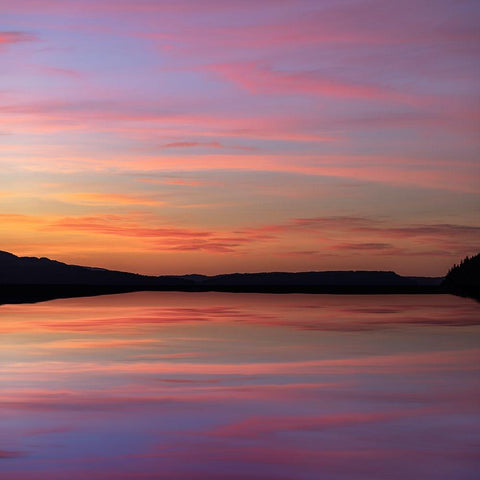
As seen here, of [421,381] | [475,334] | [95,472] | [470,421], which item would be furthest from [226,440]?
[475,334]

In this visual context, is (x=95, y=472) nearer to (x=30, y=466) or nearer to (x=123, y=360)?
(x=30, y=466)

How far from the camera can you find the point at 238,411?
16859 millimetres

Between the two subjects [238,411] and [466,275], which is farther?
[466,275]

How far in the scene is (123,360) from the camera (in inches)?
1023

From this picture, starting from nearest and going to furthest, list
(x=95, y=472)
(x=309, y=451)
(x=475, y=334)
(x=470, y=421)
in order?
(x=95, y=472) < (x=309, y=451) < (x=470, y=421) < (x=475, y=334)

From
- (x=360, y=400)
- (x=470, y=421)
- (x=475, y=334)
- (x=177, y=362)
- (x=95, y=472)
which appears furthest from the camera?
(x=475, y=334)

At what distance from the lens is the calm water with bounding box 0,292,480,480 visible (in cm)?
1240

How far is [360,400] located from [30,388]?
21.3 ft

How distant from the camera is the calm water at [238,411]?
12.4 meters

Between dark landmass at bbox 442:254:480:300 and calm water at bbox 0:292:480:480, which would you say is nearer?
calm water at bbox 0:292:480:480

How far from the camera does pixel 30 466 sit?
484 inches

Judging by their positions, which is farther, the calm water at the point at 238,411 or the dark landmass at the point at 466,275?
the dark landmass at the point at 466,275

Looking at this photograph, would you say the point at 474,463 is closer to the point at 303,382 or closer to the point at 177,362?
the point at 303,382

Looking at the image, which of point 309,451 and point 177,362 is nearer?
point 309,451
